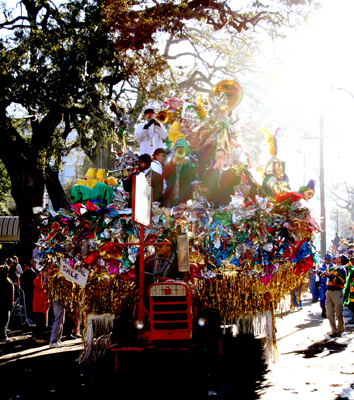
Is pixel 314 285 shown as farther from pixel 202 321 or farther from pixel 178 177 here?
pixel 202 321

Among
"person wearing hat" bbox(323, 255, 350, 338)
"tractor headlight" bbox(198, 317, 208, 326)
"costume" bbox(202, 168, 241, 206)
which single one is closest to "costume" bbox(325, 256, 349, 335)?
→ "person wearing hat" bbox(323, 255, 350, 338)

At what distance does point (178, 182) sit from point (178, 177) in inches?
3.3

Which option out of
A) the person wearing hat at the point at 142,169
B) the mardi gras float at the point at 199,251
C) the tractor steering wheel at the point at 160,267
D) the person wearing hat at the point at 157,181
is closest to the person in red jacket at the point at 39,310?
the mardi gras float at the point at 199,251

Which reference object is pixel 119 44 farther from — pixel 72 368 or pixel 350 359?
pixel 350 359

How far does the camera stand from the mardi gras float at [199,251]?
24.0 ft

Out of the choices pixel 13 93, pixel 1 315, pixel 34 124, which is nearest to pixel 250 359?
pixel 1 315

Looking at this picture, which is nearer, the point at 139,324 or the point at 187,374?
the point at 139,324

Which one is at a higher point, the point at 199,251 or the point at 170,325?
the point at 199,251

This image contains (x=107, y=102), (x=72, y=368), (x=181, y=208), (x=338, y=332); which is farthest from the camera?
(x=107, y=102)

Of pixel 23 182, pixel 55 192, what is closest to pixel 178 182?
pixel 23 182

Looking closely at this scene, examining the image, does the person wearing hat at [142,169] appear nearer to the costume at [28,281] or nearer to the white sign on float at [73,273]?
the white sign on float at [73,273]

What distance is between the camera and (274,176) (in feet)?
28.1

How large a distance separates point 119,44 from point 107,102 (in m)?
2.88

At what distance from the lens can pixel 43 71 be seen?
1344 centimetres
